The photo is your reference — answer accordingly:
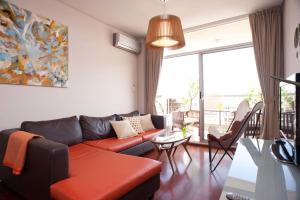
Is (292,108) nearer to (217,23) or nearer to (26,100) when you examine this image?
(217,23)

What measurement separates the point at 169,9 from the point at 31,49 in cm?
219

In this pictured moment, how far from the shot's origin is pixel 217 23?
11.3ft

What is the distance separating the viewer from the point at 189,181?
2.30 m

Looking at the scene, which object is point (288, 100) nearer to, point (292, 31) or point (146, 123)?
point (292, 31)

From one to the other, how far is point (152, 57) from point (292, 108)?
331cm

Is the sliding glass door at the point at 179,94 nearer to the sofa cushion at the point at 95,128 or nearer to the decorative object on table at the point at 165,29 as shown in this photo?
the sofa cushion at the point at 95,128

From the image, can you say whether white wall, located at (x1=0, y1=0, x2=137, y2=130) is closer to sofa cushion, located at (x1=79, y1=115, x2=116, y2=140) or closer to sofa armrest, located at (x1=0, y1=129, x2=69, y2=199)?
sofa cushion, located at (x1=79, y1=115, x2=116, y2=140)

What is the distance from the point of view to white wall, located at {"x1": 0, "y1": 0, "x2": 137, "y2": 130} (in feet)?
7.77

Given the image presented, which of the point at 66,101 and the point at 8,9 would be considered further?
the point at 66,101

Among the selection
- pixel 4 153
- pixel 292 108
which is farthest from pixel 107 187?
pixel 292 108

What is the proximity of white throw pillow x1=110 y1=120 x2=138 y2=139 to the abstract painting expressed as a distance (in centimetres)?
109

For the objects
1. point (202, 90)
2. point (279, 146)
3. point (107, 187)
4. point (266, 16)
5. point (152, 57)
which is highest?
point (266, 16)

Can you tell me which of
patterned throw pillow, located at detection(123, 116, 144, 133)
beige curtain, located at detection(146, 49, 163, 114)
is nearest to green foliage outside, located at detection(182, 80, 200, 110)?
beige curtain, located at detection(146, 49, 163, 114)

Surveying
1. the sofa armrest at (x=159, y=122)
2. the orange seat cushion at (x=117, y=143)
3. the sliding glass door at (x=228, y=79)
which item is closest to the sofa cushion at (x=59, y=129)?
the orange seat cushion at (x=117, y=143)
